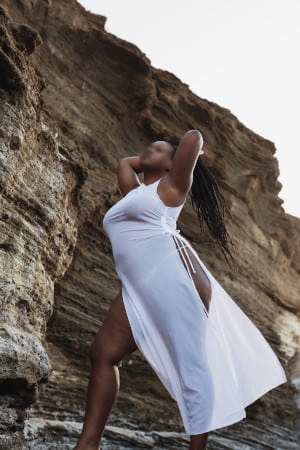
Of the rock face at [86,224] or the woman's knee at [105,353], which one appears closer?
the woman's knee at [105,353]

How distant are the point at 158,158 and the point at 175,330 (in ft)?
4.31

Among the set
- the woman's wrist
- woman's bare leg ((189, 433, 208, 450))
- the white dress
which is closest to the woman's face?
the woman's wrist

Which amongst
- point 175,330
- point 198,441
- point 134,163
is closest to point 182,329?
point 175,330

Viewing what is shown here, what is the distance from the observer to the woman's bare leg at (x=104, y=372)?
2789 millimetres

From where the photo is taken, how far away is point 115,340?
3047mm

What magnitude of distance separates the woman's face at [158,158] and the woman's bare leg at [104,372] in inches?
40.0

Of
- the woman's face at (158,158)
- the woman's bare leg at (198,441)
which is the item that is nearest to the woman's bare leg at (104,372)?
the woman's bare leg at (198,441)

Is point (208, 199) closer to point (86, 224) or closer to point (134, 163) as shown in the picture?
point (134, 163)

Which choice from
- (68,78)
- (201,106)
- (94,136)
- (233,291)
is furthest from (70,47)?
(233,291)

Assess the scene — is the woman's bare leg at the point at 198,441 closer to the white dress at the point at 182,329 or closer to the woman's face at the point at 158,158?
the white dress at the point at 182,329

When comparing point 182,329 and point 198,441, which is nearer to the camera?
Answer: point 198,441

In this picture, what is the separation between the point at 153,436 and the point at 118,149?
4096mm

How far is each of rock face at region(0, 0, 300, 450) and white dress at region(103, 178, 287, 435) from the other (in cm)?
81

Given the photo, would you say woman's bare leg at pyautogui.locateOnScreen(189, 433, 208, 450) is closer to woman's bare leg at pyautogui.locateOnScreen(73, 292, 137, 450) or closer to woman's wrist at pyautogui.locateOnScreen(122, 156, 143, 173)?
woman's bare leg at pyautogui.locateOnScreen(73, 292, 137, 450)
